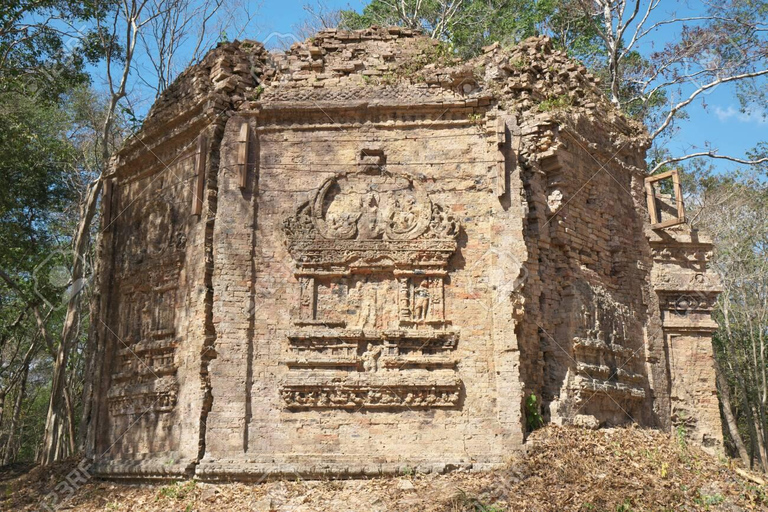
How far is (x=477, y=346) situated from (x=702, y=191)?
16.6 meters

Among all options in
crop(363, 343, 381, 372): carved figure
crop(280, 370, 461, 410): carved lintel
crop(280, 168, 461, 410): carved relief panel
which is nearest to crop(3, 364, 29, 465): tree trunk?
crop(280, 168, 461, 410): carved relief panel

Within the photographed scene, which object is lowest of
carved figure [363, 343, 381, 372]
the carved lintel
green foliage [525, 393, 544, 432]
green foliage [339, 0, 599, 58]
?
green foliage [525, 393, 544, 432]

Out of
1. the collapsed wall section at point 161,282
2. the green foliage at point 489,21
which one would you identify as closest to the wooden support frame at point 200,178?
the collapsed wall section at point 161,282

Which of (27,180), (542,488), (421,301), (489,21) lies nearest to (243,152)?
(421,301)

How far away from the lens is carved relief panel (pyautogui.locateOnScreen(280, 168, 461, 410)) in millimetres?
9141

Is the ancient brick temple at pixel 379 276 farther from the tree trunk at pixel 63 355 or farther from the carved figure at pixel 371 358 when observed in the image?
the tree trunk at pixel 63 355

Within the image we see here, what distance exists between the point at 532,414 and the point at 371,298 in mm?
2730

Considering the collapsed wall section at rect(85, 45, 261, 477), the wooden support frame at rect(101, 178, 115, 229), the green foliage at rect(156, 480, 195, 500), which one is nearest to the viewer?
the green foliage at rect(156, 480, 195, 500)

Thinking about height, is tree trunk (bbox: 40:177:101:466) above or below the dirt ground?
above

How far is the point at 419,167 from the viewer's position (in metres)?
10.2

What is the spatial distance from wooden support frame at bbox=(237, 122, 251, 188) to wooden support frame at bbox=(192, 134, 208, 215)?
587 millimetres

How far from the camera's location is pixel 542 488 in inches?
317

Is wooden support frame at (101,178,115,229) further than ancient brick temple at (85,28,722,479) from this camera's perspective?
Yes

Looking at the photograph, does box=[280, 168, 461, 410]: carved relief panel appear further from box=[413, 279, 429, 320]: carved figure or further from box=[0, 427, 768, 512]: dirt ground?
box=[0, 427, 768, 512]: dirt ground
